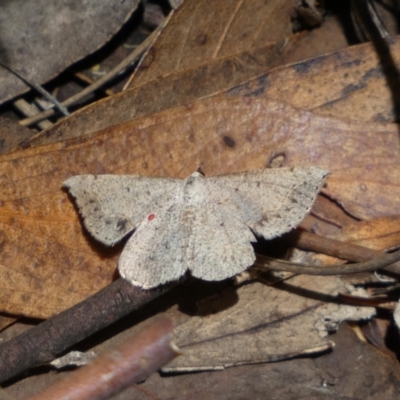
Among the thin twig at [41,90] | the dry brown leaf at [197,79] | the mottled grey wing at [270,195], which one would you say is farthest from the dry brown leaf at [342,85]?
the thin twig at [41,90]

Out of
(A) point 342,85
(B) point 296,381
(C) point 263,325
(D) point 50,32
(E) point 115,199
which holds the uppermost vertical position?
(D) point 50,32

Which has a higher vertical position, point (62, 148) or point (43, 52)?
point (43, 52)

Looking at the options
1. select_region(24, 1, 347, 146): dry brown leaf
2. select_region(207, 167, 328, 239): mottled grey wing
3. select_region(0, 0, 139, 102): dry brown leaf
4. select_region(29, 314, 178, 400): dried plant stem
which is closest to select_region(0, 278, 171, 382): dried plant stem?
select_region(207, 167, 328, 239): mottled grey wing

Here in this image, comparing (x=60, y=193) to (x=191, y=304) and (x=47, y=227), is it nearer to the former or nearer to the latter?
(x=47, y=227)

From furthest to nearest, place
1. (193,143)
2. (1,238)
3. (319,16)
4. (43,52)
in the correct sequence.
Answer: (319,16)
(43,52)
(193,143)
(1,238)

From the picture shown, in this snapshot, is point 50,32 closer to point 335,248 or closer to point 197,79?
point 197,79

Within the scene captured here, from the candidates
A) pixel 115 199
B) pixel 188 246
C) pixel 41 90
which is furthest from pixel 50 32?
pixel 188 246

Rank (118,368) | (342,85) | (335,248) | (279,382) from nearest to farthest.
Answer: (118,368), (279,382), (335,248), (342,85)

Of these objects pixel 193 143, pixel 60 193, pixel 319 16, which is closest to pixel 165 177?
pixel 193 143
